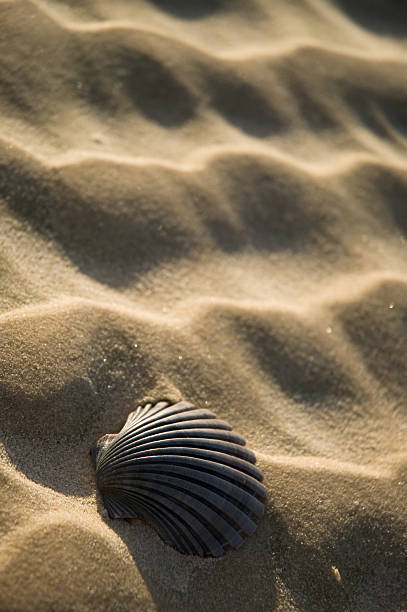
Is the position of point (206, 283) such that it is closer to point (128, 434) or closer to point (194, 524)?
point (128, 434)

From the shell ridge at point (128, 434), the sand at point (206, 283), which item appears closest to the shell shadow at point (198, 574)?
the sand at point (206, 283)

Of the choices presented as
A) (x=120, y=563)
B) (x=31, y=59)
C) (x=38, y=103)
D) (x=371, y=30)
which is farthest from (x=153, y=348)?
(x=371, y=30)

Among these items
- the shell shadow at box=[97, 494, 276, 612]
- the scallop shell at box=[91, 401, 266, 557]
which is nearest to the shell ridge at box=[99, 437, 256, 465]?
the scallop shell at box=[91, 401, 266, 557]

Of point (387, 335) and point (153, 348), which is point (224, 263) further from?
point (387, 335)

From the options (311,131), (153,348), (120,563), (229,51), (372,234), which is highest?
(229,51)

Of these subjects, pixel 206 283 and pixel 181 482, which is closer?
pixel 181 482

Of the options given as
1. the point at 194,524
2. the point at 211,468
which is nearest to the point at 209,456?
the point at 211,468
